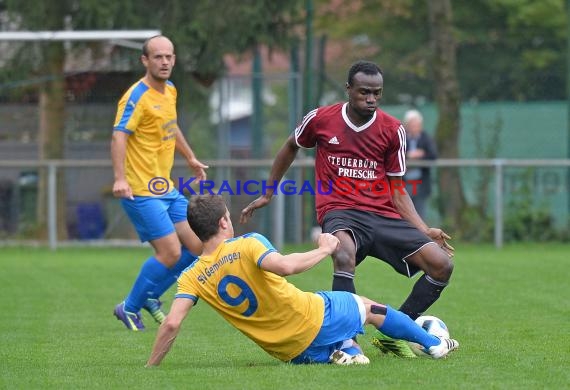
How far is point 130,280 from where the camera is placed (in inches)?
510

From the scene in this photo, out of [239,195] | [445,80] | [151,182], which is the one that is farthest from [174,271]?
[445,80]

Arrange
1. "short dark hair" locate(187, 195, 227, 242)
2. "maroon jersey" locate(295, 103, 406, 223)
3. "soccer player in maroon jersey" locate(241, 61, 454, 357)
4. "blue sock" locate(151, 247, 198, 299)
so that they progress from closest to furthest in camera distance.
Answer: "short dark hair" locate(187, 195, 227, 242)
"soccer player in maroon jersey" locate(241, 61, 454, 357)
"maroon jersey" locate(295, 103, 406, 223)
"blue sock" locate(151, 247, 198, 299)

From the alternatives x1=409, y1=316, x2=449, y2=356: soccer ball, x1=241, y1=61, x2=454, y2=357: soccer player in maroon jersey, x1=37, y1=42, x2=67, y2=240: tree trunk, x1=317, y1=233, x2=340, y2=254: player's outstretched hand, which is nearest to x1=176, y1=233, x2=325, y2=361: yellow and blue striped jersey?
x1=317, y1=233, x2=340, y2=254: player's outstretched hand

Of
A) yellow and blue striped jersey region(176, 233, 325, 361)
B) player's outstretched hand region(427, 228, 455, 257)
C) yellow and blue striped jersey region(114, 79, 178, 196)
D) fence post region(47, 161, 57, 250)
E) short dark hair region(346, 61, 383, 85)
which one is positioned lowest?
fence post region(47, 161, 57, 250)

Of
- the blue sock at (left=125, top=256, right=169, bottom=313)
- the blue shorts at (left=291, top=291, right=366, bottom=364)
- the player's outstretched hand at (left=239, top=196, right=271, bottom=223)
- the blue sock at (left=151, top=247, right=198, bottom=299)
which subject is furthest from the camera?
the blue sock at (left=151, top=247, right=198, bottom=299)

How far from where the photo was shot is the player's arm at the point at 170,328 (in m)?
6.74

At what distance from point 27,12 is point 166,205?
9694 mm

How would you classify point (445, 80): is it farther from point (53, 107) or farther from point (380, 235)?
point (380, 235)

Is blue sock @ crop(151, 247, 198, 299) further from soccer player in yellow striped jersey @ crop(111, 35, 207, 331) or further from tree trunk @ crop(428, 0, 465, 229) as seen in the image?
tree trunk @ crop(428, 0, 465, 229)

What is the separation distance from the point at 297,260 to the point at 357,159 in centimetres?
147

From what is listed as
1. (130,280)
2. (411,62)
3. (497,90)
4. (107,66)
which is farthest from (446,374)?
(411,62)

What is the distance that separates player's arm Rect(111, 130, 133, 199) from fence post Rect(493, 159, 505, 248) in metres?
8.93

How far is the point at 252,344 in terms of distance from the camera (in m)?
8.28

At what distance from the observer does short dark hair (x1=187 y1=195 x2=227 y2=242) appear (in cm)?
667
